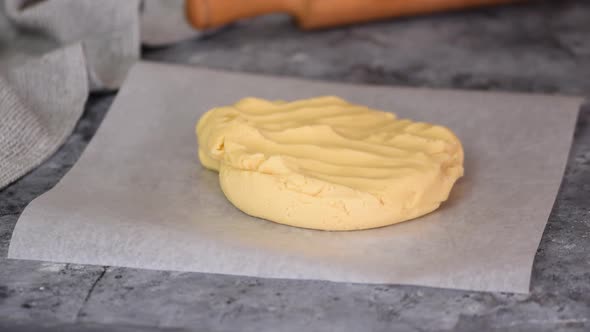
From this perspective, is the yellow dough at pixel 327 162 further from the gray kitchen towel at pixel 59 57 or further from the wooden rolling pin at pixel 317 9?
the wooden rolling pin at pixel 317 9

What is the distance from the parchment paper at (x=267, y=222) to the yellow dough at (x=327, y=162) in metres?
0.04

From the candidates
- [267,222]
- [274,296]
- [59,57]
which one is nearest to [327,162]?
[267,222]

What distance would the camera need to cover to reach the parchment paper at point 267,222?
4.43 ft

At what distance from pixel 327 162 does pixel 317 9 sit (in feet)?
2.86

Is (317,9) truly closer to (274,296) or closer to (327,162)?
(327,162)

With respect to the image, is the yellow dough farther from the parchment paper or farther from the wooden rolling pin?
the wooden rolling pin

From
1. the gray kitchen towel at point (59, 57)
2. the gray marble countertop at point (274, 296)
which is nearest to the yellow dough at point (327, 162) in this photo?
the gray marble countertop at point (274, 296)

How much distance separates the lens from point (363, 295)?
128 centimetres

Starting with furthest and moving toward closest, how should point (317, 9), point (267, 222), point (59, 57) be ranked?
point (317, 9)
point (59, 57)
point (267, 222)

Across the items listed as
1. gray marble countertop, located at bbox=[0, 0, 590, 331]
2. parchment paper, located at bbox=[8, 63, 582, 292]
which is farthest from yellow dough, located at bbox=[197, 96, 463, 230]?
gray marble countertop, located at bbox=[0, 0, 590, 331]

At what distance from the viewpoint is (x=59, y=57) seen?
77.2 inches

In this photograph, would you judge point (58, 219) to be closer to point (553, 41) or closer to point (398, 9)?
point (398, 9)

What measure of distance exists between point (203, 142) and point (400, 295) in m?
0.56

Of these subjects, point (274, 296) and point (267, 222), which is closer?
point (274, 296)
